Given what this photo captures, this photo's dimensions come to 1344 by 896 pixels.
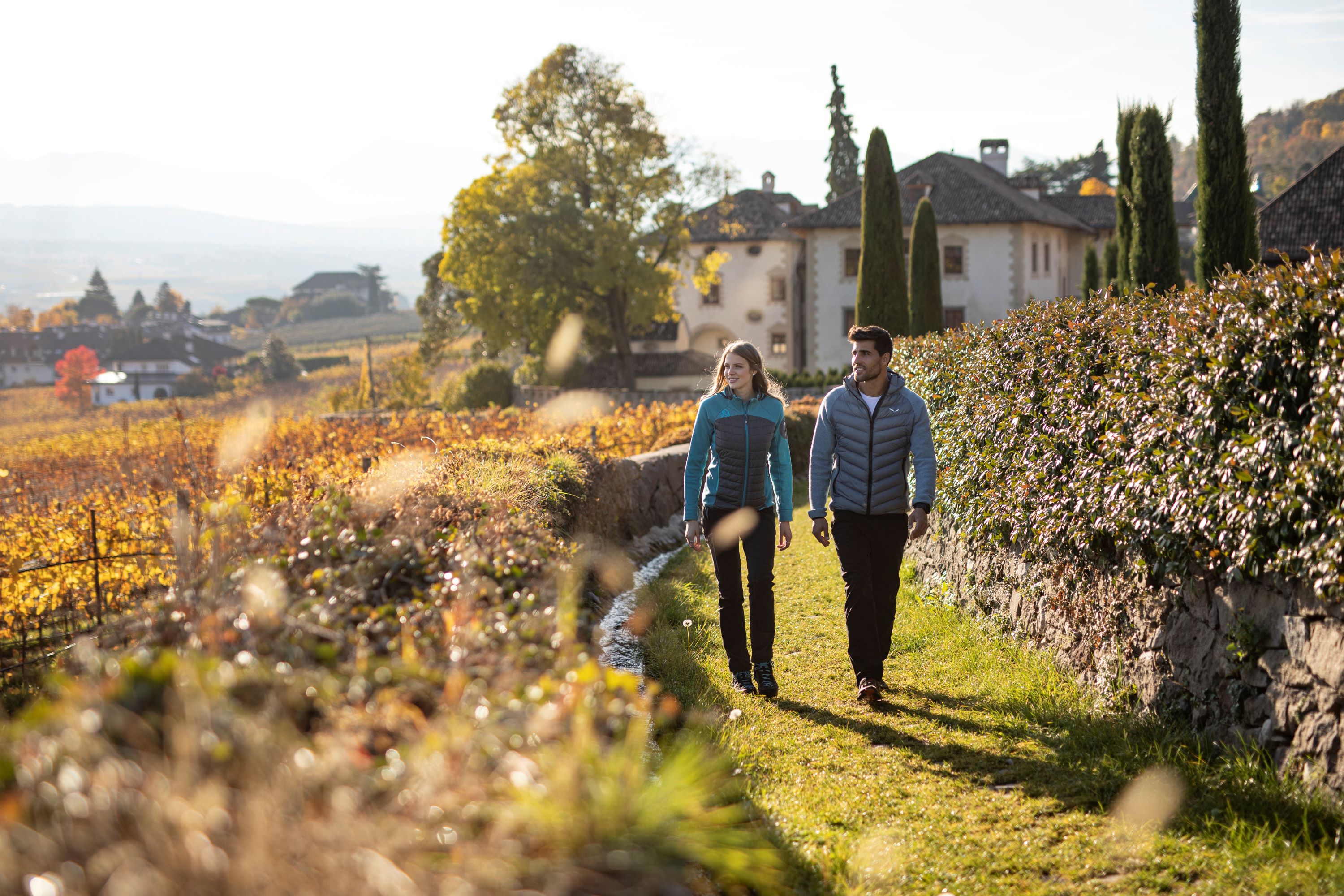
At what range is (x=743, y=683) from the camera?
621cm

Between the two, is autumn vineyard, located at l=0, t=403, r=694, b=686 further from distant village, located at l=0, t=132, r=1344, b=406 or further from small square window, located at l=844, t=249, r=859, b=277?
small square window, located at l=844, t=249, r=859, b=277

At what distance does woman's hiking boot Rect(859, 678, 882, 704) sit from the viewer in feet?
19.1

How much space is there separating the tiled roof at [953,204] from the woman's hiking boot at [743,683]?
3501 cm

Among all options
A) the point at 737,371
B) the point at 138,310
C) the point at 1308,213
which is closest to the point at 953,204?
the point at 1308,213

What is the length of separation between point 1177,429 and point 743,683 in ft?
9.63

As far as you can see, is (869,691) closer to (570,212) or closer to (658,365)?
(570,212)

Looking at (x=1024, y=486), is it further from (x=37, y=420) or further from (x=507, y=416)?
(x=37, y=420)

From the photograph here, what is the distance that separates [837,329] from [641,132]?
446 inches

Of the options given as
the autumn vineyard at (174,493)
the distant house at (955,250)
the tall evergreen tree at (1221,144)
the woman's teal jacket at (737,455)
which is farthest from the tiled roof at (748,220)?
the woman's teal jacket at (737,455)

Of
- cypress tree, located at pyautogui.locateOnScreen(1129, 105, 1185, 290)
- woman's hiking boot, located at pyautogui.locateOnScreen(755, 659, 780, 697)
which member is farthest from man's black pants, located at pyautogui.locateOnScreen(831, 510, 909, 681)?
cypress tree, located at pyautogui.locateOnScreen(1129, 105, 1185, 290)

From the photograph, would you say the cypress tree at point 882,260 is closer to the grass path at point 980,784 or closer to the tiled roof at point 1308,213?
the tiled roof at point 1308,213

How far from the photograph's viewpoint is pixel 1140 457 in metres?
4.86

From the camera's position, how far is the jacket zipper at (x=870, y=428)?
236 inches

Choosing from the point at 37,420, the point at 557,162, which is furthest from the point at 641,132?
the point at 37,420
